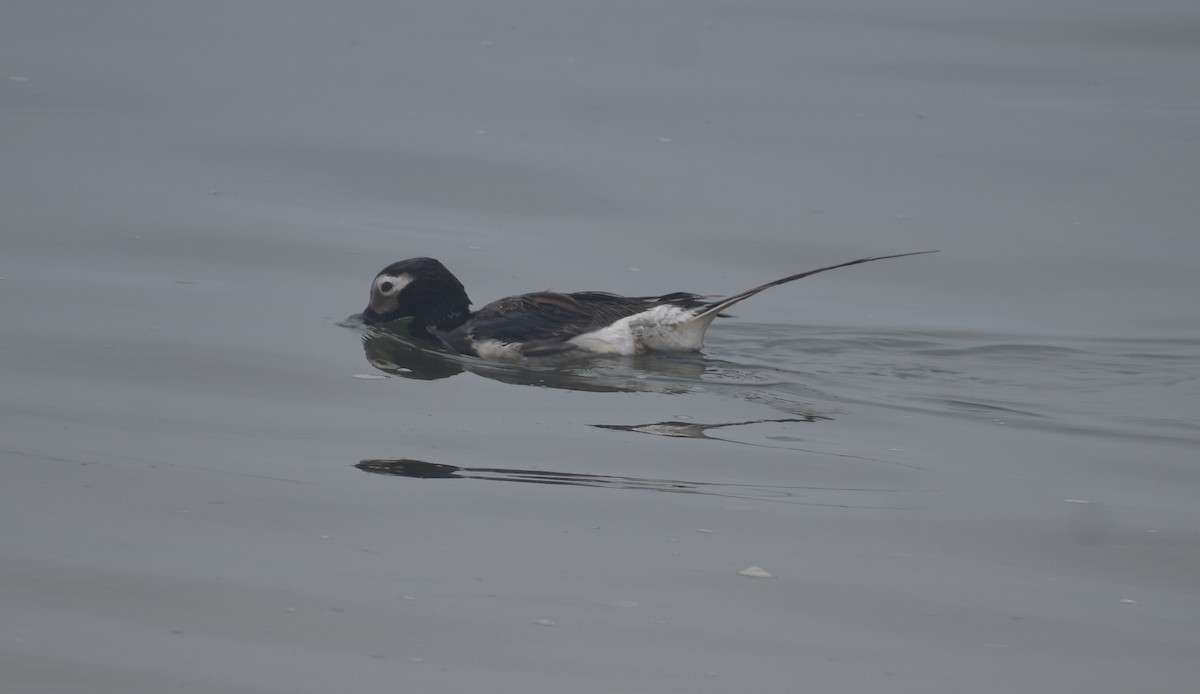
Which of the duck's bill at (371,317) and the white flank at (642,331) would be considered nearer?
the white flank at (642,331)

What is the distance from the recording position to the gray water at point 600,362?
5070mm

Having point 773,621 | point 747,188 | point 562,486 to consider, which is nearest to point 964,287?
point 747,188

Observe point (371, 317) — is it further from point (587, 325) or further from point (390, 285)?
point (587, 325)

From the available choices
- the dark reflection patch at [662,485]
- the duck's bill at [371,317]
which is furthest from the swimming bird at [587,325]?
the dark reflection patch at [662,485]

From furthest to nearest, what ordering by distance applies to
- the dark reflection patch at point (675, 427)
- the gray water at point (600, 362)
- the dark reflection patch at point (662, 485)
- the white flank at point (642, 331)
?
the white flank at point (642, 331), the dark reflection patch at point (675, 427), the dark reflection patch at point (662, 485), the gray water at point (600, 362)

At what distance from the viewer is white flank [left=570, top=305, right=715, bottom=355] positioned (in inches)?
361

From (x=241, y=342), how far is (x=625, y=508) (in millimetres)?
3770

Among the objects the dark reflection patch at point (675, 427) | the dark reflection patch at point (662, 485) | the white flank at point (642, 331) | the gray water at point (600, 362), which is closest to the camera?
the gray water at point (600, 362)

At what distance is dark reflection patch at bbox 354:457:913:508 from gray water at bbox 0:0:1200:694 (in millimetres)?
27

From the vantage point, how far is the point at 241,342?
9133mm

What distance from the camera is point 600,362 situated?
30.0 ft

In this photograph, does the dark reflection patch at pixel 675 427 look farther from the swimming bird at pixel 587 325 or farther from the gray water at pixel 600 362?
the swimming bird at pixel 587 325

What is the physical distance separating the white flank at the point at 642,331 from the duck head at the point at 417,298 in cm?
107

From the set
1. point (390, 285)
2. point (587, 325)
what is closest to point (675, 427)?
point (587, 325)
